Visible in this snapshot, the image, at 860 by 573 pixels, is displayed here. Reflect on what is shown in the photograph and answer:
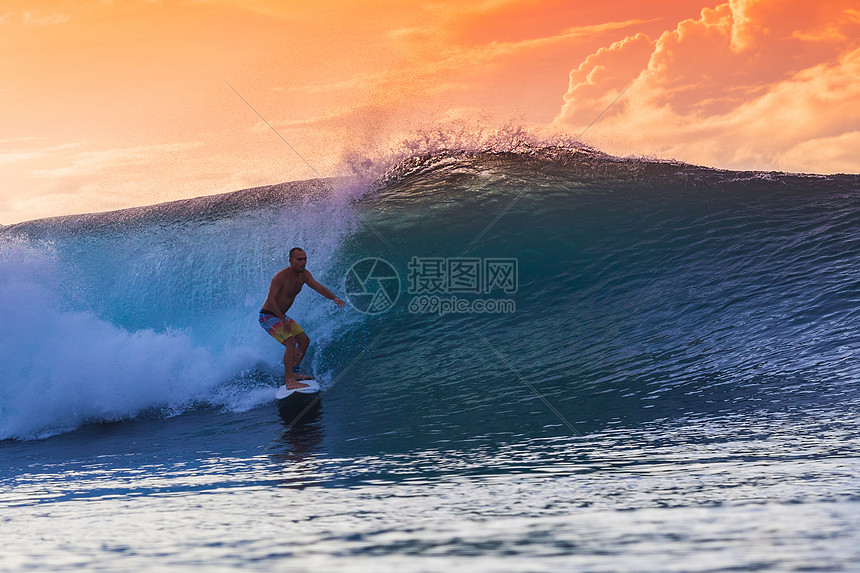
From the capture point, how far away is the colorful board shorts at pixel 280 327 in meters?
7.37

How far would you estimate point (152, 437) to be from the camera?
6203mm

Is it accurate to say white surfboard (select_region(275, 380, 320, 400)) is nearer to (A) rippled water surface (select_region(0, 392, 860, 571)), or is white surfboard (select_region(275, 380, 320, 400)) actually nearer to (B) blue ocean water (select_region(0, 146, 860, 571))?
(B) blue ocean water (select_region(0, 146, 860, 571))

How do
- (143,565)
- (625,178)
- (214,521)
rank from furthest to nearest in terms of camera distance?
(625,178) → (214,521) → (143,565)

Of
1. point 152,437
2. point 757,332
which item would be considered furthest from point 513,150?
point 152,437

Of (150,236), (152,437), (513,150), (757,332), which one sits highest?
(513,150)

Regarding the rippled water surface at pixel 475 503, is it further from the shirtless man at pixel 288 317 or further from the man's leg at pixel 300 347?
the man's leg at pixel 300 347

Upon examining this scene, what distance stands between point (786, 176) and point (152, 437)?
1106cm

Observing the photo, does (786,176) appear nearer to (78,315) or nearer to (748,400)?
(748,400)

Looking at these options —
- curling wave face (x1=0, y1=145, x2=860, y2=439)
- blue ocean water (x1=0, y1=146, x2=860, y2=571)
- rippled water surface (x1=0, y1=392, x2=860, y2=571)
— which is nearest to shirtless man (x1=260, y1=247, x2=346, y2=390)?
blue ocean water (x1=0, y1=146, x2=860, y2=571)

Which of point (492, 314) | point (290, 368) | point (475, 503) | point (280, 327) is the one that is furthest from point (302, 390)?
point (475, 503)

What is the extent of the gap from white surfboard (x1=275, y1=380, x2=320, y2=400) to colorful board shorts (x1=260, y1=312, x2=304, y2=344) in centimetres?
49

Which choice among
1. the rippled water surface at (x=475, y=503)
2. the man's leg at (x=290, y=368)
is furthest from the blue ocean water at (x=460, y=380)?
the man's leg at (x=290, y=368)

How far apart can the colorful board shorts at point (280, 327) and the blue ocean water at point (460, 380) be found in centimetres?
70

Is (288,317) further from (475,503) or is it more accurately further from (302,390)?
(475,503)
